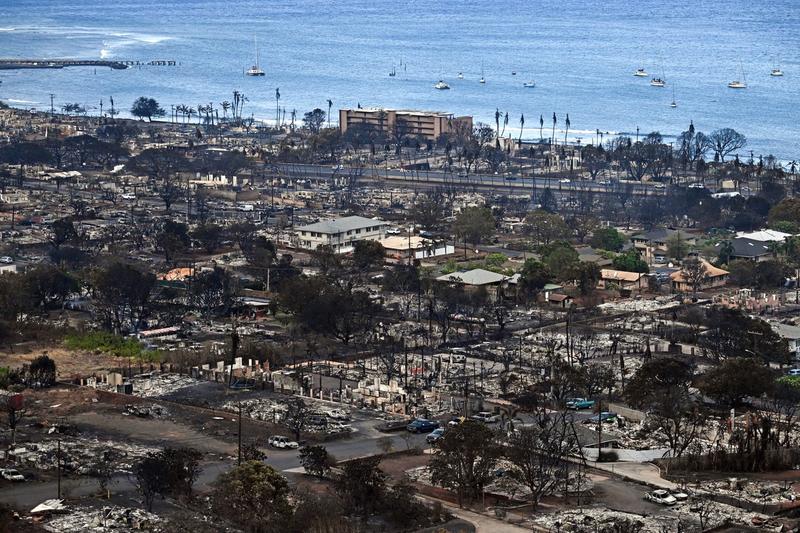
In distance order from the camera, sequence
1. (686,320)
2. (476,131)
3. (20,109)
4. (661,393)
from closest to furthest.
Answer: (661,393), (686,320), (476,131), (20,109)

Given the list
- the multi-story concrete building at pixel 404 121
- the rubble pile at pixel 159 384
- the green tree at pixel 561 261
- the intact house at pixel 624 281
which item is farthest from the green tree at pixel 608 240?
the multi-story concrete building at pixel 404 121

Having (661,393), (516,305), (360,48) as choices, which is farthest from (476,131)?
(360,48)

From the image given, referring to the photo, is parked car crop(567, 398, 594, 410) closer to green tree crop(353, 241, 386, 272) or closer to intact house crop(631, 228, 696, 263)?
green tree crop(353, 241, 386, 272)

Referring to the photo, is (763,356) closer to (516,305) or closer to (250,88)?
(516,305)

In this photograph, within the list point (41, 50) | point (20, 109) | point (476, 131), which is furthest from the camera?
point (41, 50)

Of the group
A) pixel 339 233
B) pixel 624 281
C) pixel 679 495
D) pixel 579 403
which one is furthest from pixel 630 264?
pixel 679 495

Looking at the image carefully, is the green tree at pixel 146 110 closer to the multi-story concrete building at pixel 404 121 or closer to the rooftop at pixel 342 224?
the multi-story concrete building at pixel 404 121

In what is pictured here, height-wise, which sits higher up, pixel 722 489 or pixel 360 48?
pixel 360 48

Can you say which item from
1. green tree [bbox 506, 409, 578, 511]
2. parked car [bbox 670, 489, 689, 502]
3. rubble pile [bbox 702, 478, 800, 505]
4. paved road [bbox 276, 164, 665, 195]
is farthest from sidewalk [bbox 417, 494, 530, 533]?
paved road [bbox 276, 164, 665, 195]
